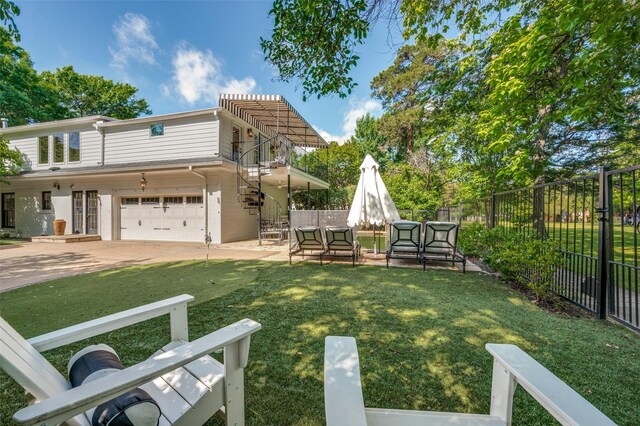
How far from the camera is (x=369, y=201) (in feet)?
27.0

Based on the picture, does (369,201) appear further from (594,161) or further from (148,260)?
(594,161)

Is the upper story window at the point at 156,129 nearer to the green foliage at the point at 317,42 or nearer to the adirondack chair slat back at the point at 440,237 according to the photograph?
the green foliage at the point at 317,42

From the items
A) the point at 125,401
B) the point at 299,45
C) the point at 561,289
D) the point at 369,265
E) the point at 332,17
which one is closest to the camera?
the point at 125,401

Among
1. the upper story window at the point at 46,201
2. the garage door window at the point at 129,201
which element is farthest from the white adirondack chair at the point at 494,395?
the upper story window at the point at 46,201

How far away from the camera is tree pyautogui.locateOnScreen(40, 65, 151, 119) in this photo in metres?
25.2

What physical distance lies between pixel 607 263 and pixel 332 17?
5162mm

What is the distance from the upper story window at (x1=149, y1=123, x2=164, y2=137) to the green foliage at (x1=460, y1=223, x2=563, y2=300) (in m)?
14.0

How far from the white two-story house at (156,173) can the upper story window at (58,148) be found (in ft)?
0.18

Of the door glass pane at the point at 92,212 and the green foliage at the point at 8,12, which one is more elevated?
the green foliage at the point at 8,12

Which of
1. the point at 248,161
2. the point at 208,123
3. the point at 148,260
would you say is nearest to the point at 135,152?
the point at 208,123

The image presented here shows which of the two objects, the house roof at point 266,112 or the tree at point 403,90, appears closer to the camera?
the house roof at point 266,112

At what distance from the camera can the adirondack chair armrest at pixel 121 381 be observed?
2.94 ft

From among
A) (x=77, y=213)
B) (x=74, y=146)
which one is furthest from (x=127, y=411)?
(x=74, y=146)

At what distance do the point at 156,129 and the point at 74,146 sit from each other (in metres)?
5.30
